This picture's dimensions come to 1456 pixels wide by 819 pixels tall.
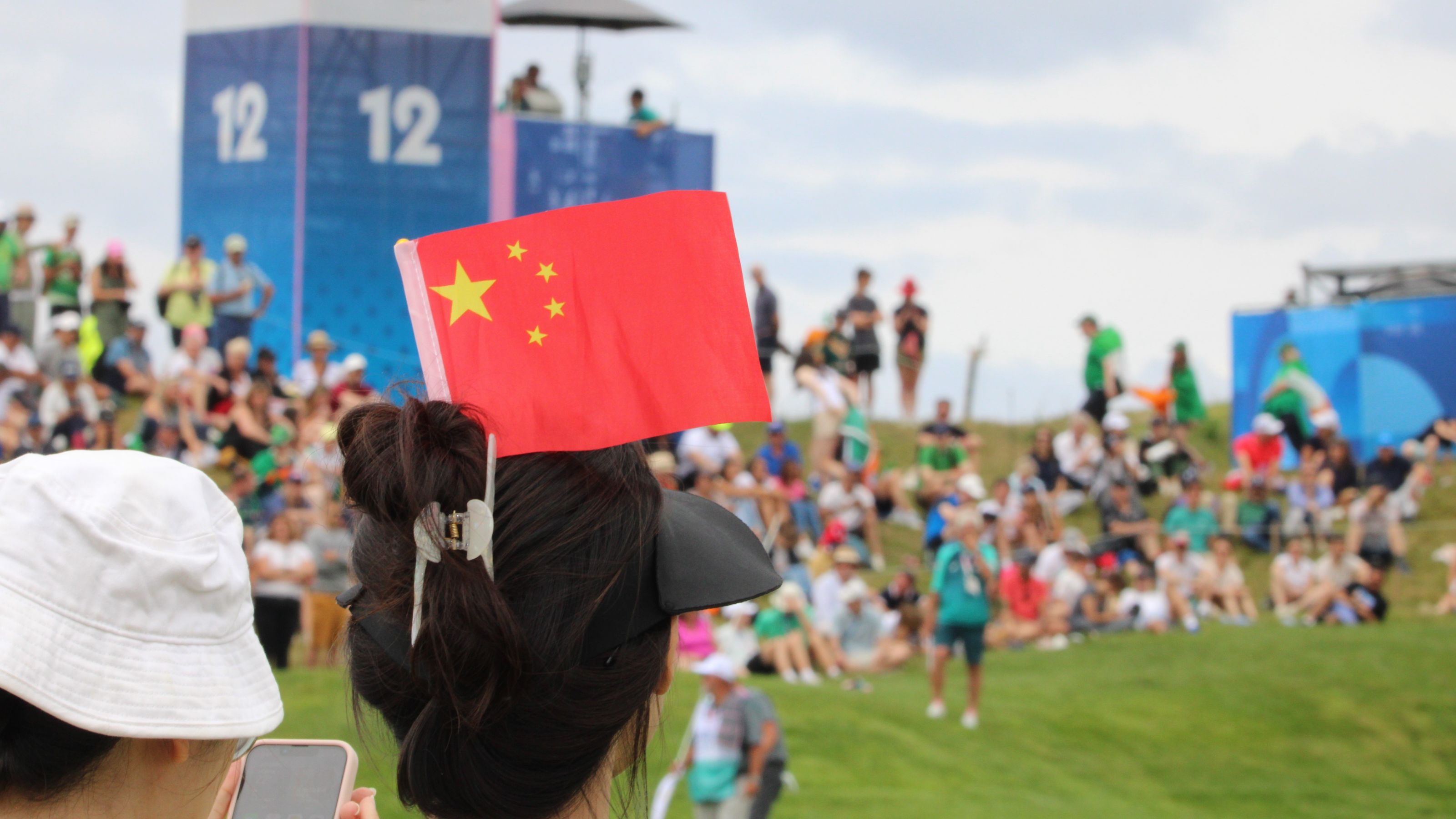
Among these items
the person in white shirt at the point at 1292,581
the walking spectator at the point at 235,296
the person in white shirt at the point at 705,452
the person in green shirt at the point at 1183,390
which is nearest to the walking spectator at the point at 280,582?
the person in white shirt at the point at 705,452

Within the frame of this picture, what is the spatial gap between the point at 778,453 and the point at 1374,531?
6.23 metres

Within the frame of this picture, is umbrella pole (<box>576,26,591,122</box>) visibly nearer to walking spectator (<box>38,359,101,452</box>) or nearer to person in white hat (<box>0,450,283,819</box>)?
walking spectator (<box>38,359,101,452</box>)

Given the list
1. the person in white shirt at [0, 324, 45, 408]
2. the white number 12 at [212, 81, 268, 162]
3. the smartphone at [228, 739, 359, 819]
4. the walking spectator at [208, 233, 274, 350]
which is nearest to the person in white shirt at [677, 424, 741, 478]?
the walking spectator at [208, 233, 274, 350]

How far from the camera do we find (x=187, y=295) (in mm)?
14398

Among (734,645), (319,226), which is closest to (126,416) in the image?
(319,226)

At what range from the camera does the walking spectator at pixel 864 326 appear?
56.2 ft

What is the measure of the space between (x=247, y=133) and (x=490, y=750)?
57.6ft

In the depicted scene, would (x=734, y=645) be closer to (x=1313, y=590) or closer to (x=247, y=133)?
(x=1313, y=590)

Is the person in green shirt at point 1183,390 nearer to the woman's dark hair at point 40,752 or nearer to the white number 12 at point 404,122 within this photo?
the white number 12 at point 404,122

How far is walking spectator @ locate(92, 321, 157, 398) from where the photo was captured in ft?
44.2

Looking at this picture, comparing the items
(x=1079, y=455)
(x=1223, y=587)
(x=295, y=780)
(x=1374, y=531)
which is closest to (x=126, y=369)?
(x=1079, y=455)

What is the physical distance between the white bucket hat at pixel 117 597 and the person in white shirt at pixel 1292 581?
14.8 m

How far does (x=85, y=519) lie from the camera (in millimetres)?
1253

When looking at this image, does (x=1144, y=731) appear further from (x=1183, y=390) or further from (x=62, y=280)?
(x=62, y=280)
